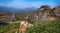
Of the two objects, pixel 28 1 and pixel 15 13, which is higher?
pixel 28 1

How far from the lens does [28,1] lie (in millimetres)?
4203

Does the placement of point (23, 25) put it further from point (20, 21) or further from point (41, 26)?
point (41, 26)

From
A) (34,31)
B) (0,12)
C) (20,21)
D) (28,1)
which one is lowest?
(34,31)

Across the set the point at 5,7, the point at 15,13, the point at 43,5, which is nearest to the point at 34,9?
the point at 43,5

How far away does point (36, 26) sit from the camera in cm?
405

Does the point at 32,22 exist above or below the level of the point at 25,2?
below

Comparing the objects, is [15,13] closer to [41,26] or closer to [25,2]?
[25,2]

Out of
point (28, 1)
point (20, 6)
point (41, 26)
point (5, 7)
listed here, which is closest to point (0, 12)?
point (5, 7)

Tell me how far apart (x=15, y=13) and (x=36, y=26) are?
664 millimetres

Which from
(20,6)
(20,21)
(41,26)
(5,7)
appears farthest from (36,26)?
(5,7)

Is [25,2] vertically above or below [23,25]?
above

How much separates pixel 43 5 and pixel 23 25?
763 mm

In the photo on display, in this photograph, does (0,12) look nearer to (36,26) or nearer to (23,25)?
(23,25)

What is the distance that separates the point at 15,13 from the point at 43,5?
0.79 m
